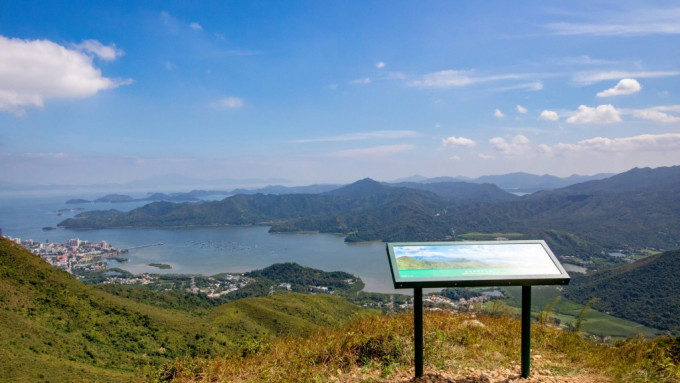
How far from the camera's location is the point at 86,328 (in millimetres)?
21656

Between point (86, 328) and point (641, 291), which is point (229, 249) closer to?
point (86, 328)

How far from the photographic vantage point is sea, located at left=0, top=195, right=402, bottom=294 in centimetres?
8019

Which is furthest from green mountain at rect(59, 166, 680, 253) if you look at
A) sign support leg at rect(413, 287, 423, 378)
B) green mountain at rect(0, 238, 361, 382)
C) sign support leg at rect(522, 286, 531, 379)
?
sign support leg at rect(413, 287, 423, 378)

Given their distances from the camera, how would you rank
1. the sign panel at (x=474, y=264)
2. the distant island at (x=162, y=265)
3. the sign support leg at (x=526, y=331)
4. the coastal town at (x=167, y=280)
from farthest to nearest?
the distant island at (x=162, y=265) < the coastal town at (x=167, y=280) < the sign support leg at (x=526, y=331) < the sign panel at (x=474, y=264)

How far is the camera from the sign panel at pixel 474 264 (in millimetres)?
3979

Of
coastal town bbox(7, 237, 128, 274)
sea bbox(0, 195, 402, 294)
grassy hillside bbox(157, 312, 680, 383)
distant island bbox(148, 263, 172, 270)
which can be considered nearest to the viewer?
grassy hillside bbox(157, 312, 680, 383)

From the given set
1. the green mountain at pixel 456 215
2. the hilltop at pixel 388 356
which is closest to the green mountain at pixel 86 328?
the hilltop at pixel 388 356

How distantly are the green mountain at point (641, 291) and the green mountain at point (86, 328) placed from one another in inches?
1503

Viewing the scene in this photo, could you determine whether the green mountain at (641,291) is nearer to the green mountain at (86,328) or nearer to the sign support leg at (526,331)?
the green mountain at (86,328)

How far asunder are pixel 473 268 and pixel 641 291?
5988cm

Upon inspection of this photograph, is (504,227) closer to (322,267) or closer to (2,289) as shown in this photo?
(322,267)

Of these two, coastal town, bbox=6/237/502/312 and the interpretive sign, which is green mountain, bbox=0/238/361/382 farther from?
coastal town, bbox=6/237/502/312

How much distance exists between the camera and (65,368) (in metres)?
15.0

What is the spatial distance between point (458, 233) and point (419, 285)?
123450 mm
